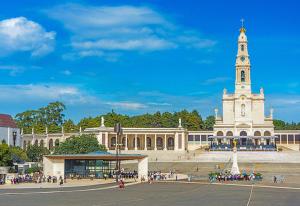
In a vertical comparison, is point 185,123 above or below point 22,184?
above

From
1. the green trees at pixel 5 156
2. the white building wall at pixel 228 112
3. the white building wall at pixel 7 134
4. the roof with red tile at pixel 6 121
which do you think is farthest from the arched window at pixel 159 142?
the green trees at pixel 5 156

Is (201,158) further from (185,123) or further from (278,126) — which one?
(278,126)

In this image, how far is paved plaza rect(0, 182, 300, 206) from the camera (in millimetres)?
37375

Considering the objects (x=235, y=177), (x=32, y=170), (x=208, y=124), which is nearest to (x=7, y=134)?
(x=32, y=170)

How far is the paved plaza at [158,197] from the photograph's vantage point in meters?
37.4

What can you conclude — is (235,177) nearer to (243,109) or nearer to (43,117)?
(243,109)

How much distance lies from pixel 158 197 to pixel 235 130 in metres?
79.2

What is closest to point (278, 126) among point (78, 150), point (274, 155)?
point (274, 155)

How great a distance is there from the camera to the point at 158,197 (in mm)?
41406

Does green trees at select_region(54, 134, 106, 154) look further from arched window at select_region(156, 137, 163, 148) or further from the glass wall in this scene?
arched window at select_region(156, 137, 163, 148)

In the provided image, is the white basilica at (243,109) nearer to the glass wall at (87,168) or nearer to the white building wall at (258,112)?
the white building wall at (258,112)

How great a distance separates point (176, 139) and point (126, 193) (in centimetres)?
7241

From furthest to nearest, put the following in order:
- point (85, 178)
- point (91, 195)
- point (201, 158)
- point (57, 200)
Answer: point (201, 158) < point (85, 178) < point (91, 195) < point (57, 200)

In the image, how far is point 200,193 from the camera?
45406 millimetres
